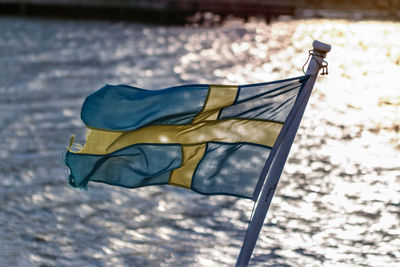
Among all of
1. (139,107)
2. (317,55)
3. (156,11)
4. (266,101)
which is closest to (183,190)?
(139,107)

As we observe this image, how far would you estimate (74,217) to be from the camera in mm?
12539

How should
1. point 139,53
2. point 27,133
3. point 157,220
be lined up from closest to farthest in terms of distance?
point 157,220
point 27,133
point 139,53

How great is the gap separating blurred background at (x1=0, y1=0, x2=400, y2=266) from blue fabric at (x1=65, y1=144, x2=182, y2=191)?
2821 mm

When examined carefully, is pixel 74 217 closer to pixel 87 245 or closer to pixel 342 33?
pixel 87 245

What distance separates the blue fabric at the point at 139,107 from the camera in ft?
26.1

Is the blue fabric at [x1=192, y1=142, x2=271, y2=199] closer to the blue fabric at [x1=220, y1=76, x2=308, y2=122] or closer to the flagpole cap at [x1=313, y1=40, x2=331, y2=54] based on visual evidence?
the blue fabric at [x1=220, y1=76, x2=308, y2=122]

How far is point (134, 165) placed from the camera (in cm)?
812

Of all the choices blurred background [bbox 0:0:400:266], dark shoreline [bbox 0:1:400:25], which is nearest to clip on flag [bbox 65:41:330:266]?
blurred background [bbox 0:0:400:266]

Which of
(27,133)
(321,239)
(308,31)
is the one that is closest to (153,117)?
(321,239)

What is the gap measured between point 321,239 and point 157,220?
2745 millimetres

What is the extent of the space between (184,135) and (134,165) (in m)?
0.63

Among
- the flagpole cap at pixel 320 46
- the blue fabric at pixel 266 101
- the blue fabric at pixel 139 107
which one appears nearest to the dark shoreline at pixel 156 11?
the blue fabric at pixel 139 107

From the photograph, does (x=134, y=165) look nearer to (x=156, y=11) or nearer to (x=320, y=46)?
(x=320, y=46)

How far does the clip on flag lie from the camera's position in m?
7.95
